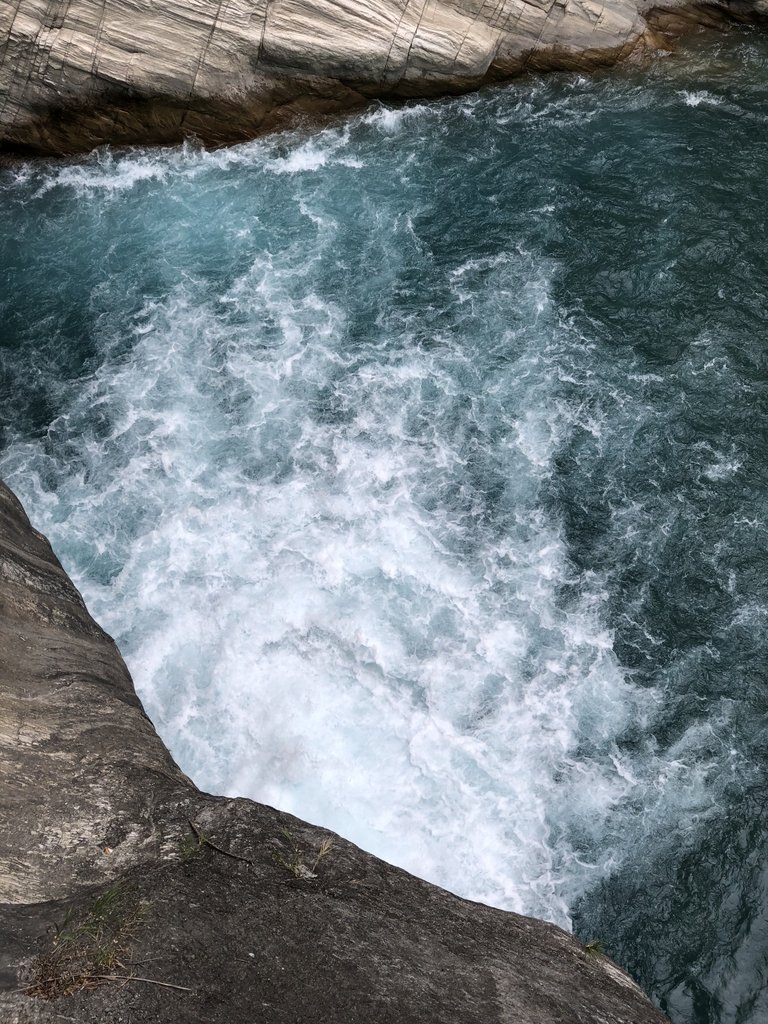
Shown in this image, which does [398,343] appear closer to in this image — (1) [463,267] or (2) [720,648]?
(1) [463,267]

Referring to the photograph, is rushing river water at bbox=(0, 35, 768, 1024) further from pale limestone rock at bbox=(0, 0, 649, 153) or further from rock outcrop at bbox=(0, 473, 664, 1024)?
rock outcrop at bbox=(0, 473, 664, 1024)

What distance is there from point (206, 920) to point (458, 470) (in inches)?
421

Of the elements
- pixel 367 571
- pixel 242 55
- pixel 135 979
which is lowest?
pixel 367 571

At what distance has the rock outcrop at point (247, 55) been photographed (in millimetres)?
22797

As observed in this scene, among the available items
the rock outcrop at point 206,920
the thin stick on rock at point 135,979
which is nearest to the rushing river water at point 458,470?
the rock outcrop at point 206,920

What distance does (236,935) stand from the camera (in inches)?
344

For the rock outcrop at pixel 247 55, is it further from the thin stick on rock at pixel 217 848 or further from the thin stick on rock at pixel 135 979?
the thin stick on rock at pixel 135 979

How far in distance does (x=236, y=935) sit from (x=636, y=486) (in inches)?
453

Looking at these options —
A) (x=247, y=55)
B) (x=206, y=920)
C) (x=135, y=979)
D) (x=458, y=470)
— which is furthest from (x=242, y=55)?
(x=135, y=979)

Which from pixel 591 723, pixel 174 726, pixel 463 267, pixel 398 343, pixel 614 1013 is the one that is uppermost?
pixel 463 267

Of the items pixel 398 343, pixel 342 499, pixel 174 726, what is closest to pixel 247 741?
pixel 174 726

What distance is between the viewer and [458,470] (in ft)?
59.4

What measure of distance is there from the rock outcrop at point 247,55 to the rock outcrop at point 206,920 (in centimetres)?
1700

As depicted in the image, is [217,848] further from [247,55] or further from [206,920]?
[247,55]
